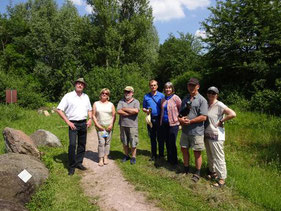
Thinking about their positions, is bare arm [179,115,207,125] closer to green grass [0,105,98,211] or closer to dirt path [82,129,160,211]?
dirt path [82,129,160,211]

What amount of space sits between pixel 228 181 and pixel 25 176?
3.96 metres

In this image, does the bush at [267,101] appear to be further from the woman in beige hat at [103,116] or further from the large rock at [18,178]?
the large rock at [18,178]

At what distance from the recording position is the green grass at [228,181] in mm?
3736

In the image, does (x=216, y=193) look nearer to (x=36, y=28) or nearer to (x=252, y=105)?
(x=252, y=105)

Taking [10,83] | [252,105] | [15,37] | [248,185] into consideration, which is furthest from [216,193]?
[15,37]

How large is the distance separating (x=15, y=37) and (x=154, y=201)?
2612cm

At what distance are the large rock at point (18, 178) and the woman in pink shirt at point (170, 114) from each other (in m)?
2.80

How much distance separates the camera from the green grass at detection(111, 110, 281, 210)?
374 cm

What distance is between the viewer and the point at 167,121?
16.6 feet

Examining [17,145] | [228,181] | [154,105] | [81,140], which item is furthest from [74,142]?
[228,181]

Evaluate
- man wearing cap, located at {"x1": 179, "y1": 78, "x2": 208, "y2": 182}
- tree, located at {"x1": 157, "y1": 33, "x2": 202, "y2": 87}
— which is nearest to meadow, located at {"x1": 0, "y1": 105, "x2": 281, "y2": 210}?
man wearing cap, located at {"x1": 179, "y1": 78, "x2": 208, "y2": 182}

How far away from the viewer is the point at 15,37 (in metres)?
23.7

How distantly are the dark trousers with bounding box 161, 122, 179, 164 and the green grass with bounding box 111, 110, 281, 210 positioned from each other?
23cm

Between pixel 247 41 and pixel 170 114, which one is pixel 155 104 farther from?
pixel 247 41
